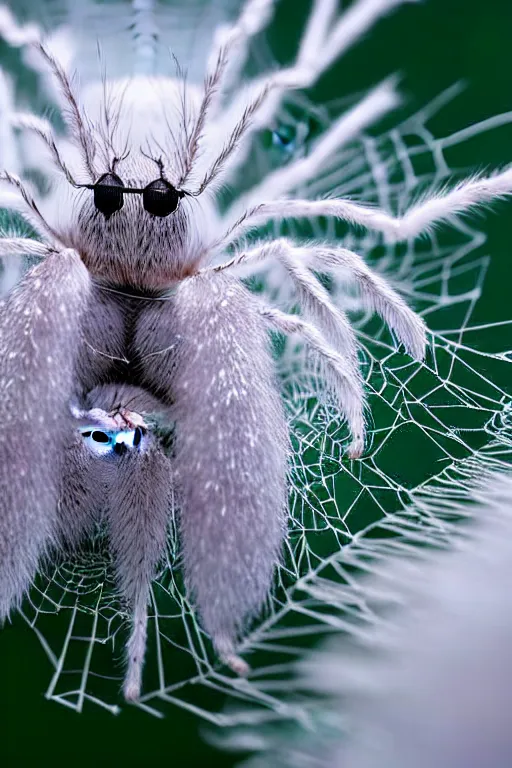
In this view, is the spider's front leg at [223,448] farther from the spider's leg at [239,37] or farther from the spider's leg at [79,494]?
the spider's leg at [239,37]

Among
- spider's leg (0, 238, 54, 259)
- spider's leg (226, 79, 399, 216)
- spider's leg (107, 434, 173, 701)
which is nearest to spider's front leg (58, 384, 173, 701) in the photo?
spider's leg (107, 434, 173, 701)

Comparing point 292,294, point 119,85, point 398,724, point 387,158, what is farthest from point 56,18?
point 398,724

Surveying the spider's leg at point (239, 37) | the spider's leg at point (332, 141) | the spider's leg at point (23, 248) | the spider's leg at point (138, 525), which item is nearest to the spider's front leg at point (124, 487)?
the spider's leg at point (138, 525)

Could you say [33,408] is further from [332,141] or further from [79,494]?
[332,141]

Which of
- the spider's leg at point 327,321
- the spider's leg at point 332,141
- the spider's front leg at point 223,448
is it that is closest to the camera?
the spider's front leg at point 223,448

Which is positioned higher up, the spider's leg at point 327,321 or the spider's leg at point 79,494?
the spider's leg at point 327,321

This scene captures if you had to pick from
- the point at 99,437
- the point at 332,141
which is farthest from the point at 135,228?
the point at 332,141
